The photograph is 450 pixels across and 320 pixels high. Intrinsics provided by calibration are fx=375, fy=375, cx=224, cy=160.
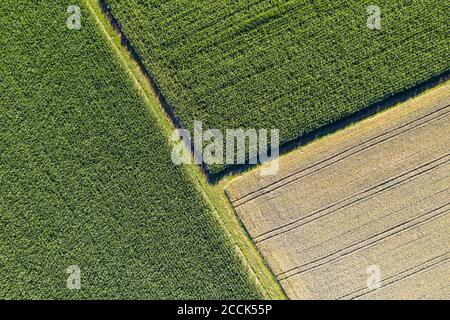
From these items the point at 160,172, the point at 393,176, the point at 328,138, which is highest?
the point at 160,172

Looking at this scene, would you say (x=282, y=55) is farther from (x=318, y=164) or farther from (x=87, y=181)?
(x=87, y=181)

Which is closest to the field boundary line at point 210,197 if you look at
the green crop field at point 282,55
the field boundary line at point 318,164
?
the green crop field at point 282,55

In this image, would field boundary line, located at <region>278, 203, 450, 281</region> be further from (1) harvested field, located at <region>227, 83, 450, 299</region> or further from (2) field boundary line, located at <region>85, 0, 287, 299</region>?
(2) field boundary line, located at <region>85, 0, 287, 299</region>

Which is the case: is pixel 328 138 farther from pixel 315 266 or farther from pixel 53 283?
pixel 53 283

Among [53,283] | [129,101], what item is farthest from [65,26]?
[53,283]

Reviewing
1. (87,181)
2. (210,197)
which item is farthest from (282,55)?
(87,181)
